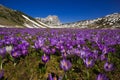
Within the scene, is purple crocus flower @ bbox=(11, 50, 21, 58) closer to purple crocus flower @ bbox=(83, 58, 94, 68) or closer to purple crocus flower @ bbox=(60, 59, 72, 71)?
purple crocus flower @ bbox=(60, 59, 72, 71)

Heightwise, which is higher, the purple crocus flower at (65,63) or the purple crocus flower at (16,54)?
the purple crocus flower at (16,54)

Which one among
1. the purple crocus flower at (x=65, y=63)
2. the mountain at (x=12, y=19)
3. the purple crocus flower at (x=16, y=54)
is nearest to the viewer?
the purple crocus flower at (x=65, y=63)

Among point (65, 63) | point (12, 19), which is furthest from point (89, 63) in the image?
point (12, 19)

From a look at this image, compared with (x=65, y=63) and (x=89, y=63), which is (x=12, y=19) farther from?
(x=65, y=63)

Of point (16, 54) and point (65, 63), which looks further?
point (16, 54)

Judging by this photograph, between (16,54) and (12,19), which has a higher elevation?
(12,19)

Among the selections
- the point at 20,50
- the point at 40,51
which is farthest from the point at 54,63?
the point at 20,50

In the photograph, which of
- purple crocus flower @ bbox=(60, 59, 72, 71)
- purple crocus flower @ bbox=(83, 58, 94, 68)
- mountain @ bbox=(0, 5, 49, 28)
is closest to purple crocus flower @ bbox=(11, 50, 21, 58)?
purple crocus flower @ bbox=(60, 59, 72, 71)

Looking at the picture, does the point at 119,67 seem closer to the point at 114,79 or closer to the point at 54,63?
the point at 114,79

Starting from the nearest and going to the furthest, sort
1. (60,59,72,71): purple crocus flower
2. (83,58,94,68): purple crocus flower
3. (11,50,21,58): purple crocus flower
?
(60,59,72,71): purple crocus flower
(83,58,94,68): purple crocus flower
(11,50,21,58): purple crocus flower

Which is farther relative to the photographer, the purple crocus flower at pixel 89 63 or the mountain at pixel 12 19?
the mountain at pixel 12 19

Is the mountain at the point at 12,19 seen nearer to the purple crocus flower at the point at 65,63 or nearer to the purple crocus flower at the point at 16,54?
the purple crocus flower at the point at 16,54

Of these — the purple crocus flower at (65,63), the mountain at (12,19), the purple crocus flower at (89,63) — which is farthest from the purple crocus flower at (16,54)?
the mountain at (12,19)

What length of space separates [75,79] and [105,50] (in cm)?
176
